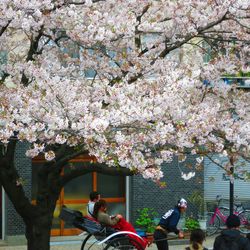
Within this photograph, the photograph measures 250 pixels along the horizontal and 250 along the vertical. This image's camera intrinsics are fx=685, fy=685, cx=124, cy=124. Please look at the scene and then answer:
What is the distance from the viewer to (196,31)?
1123 centimetres

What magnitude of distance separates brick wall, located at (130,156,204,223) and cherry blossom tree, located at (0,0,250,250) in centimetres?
691

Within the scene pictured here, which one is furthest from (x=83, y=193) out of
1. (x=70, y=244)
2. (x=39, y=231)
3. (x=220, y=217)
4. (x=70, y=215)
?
(x=39, y=231)

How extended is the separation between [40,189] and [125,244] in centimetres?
247

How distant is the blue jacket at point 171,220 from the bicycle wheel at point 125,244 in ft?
2.02

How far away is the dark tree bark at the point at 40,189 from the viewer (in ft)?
35.2

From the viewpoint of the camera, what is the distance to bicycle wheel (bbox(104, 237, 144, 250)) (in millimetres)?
12688

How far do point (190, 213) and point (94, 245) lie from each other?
5.72 meters

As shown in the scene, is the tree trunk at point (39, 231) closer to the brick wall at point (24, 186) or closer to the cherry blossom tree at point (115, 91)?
the cherry blossom tree at point (115, 91)

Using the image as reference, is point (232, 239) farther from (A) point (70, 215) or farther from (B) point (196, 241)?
(A) point (70, 215)

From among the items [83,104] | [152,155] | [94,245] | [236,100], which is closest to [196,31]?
[236,100]

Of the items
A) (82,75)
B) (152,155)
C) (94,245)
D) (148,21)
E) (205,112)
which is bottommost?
(94,245)

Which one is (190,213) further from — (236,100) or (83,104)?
(83,104)

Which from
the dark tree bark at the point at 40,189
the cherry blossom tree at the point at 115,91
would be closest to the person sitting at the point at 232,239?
the cherry blossom tree at the point at 115,91

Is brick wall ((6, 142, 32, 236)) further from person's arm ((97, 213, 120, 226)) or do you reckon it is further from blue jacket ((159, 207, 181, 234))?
blue jacket ((159, 207, 181, 234))
